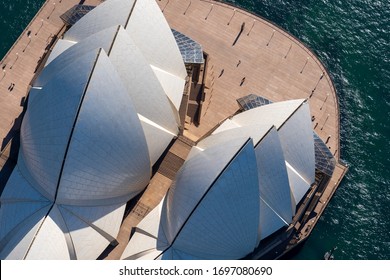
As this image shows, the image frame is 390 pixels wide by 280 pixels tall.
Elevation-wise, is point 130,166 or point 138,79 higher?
point 138,79

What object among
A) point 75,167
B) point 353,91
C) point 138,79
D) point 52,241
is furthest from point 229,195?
point 353,91

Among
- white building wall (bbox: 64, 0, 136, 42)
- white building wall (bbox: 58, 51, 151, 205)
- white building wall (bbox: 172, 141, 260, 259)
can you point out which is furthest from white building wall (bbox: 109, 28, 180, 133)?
white building wall (bbox: 172, 141, 260, 259)

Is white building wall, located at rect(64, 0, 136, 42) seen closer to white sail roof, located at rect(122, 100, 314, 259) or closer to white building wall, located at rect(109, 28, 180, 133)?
white building wall, located at rect(109, 28, 180, 133)

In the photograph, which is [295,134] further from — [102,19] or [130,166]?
[102,19]

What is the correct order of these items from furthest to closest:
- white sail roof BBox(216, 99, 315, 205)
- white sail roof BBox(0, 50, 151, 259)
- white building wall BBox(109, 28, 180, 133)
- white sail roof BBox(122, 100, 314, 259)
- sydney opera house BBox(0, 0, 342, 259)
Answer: white sail roof BBox(216, 99, 315, 205) → white building wall BBox(109, 28, 180, 133) → white sail roof BBox(122, 100, 314, 259) → sydney opera house BBox(0, 0, 342, 259) → white sail roof BBox(0, 50, 151, 259)

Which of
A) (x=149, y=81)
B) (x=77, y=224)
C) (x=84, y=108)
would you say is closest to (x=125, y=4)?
(x=149, y=81)

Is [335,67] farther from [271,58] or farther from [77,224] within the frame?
[77,224]
